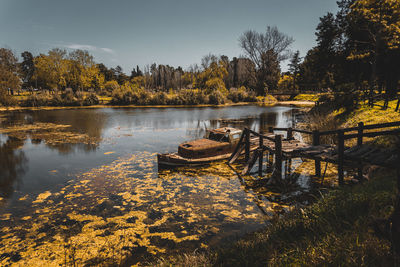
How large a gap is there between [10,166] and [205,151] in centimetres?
1423

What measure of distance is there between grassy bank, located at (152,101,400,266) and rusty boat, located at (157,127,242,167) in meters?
7.96

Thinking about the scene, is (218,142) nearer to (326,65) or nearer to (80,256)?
(80,256)

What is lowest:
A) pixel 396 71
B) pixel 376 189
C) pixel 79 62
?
pixel 376 189

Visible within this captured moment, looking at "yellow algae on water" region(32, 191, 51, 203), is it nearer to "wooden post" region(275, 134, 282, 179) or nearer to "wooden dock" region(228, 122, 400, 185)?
"wooden dock" region(228, 122, 400, 185)

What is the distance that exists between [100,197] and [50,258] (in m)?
4.08

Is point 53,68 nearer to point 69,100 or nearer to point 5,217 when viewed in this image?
point 69,100

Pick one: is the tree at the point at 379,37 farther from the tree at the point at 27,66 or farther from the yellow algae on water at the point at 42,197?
the tree at the point at 27,66

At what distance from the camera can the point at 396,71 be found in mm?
27672

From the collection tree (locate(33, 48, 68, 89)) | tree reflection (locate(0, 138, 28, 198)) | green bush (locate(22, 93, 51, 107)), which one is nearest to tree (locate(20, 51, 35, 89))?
tree (locate(33, 48, 68, 89))

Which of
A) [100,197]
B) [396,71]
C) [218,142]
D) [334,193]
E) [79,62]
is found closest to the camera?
[334,193]

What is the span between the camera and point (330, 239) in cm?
466

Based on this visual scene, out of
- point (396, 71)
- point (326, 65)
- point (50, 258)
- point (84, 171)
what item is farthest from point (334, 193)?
point (326, 65)

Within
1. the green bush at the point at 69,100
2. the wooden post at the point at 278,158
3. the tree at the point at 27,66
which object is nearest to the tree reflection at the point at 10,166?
the wooden post at the point at 278,158

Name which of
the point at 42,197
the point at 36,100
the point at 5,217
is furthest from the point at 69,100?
the point at 5,217
